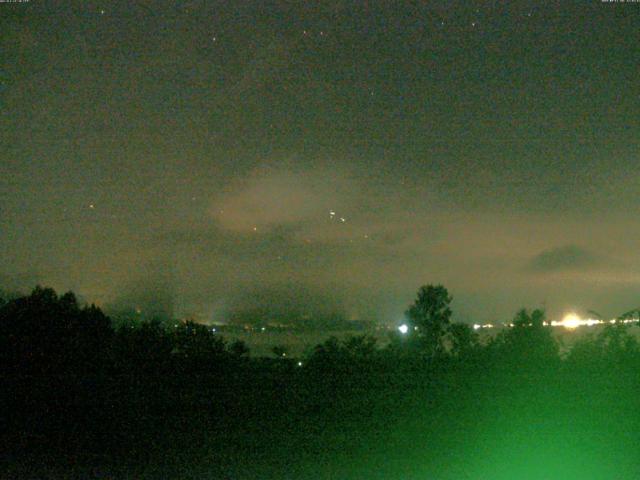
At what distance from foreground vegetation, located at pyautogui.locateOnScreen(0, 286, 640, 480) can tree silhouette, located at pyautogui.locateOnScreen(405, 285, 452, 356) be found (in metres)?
4.28

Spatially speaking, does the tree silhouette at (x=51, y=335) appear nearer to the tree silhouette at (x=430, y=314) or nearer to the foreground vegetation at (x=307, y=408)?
the foreground vegetation at (x=307, y=408)

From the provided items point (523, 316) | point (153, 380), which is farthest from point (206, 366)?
point (523, 316)

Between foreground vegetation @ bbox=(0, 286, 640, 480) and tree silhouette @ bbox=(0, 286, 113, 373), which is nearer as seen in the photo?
foreground vegetation @ bbox=(0, 286, 640, 480)

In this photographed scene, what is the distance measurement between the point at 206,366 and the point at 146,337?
171 cm

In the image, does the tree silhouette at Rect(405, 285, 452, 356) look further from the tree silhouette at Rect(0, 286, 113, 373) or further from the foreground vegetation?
the tree silhouette at Rect(0, 286, 113, 373)

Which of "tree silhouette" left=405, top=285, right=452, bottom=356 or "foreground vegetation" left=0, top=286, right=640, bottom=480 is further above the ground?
"tree silhouette" left=405, top=285, right=452, bottom=356

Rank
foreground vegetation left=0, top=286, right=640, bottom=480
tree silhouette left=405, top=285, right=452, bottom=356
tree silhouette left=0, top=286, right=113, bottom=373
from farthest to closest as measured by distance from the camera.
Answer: tree silhouette left=405, top=285, right=452, bottom=356 < tree silhouette left=0, top=286, right=113, bottom=373 < foreground vegetation left=0, top=286, right=640, bottom=480

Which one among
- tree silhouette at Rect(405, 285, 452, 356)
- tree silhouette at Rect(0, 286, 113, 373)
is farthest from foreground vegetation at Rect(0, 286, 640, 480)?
tree silhouette at Rect(405, 285, 452, 356)

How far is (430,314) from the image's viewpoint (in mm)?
21047

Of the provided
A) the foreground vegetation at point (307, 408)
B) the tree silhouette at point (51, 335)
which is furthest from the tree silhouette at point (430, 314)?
the tree silhouette at point (51, 335)

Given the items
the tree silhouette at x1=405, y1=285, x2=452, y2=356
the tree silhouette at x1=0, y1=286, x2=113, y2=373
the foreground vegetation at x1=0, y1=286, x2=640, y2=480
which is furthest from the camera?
the tree silhouette at x1=405, y1=285, x2=452, y2=356

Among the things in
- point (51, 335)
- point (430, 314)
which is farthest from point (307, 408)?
point (430, 314)

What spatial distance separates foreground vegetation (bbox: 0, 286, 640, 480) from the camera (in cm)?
980

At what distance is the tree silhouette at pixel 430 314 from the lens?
1954 cm
